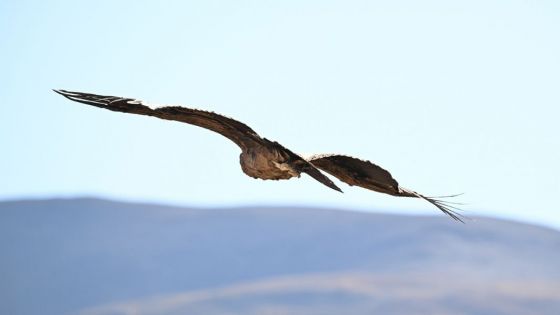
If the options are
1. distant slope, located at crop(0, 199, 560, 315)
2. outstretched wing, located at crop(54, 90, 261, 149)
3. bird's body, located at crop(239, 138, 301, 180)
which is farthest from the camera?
distant slope, located at crop(0, 199, 560, 315)

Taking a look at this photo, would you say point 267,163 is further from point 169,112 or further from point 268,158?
point 169,112

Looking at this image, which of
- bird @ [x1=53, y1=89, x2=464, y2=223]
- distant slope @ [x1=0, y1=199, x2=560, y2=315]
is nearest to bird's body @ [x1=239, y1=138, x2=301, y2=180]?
bird @ [x1=53, y1=89, x2=464, y2=223]

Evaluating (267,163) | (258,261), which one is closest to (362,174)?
(267,163)

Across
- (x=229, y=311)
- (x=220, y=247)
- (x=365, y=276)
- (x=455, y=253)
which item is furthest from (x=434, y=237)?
(x=229, y=311)

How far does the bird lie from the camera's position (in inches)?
510

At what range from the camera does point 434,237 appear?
133000 mm

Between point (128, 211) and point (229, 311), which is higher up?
point (128, 211)

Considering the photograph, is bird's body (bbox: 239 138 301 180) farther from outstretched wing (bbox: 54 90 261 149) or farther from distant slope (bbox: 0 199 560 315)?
distant slope (bbox: 0 199 560 315)

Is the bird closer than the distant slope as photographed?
Yes

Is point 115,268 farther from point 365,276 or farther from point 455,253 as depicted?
point 455,253

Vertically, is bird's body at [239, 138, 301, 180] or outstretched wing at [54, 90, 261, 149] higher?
outstretched wing at [54, 90, 261, 149]

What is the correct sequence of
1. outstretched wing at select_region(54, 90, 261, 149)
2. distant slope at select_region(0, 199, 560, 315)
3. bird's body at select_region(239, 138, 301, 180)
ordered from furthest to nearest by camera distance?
distant slope at select_region(0, 199, 560, 315) → bird's body at select_region(239, 138, 301, 180) → outstretched wing at select_region(54, 90, 261, 149)

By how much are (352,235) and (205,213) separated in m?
14.8

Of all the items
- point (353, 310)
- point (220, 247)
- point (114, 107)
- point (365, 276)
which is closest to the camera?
point (114, 107)
